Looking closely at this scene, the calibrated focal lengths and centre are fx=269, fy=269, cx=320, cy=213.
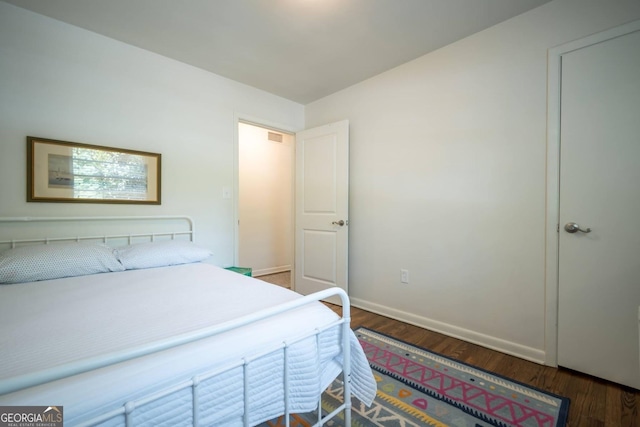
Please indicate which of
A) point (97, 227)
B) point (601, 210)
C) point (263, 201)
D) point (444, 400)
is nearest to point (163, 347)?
point (444, 400)

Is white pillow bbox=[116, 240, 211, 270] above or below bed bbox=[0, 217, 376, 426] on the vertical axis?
above

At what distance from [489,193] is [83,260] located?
277cm

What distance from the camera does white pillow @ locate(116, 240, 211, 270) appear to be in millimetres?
1842

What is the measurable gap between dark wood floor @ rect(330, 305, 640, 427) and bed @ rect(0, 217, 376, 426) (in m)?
1.15

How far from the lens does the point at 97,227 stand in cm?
205

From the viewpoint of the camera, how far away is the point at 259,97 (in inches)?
117

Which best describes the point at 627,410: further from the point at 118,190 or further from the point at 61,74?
the point at 61,74

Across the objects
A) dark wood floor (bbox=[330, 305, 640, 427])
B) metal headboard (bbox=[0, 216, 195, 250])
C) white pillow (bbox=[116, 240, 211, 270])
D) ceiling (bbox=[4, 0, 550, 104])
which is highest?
ceiling (bbox=[4, 0, 550, 104])

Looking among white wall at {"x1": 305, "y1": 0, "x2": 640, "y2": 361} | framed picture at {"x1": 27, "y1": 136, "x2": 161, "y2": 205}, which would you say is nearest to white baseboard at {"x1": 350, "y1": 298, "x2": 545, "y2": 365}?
white wall at {"x1": 305, "y1": 0, "x2": 640, "y2": 361}

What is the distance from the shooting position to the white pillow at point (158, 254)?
1842mm

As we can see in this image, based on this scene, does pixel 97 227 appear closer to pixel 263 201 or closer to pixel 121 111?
pixel 121 111

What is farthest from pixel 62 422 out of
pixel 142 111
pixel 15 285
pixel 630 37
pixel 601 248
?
pixel 630 37

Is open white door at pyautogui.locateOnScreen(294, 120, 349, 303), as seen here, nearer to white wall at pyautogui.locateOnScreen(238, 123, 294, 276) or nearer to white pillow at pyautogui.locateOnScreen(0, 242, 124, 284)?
white wall at pyautogui.locateOnScreen(238, 123, 294, 276)

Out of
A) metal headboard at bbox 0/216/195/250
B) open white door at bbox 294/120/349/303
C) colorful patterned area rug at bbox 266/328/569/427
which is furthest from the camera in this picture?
open white door at bbox 294/120/349/303
